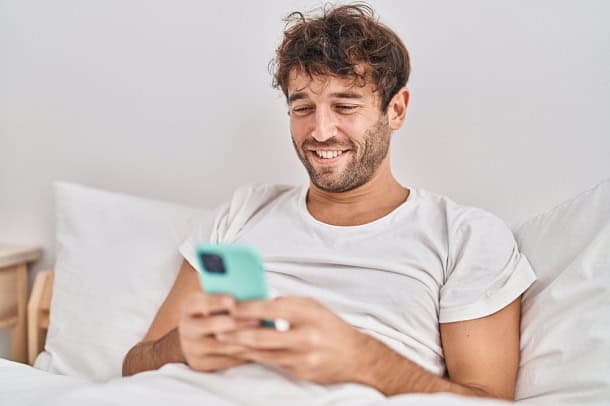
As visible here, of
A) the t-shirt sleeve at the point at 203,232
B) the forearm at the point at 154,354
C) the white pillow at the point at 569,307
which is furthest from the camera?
the t-shirt sleeve at the point at 203,232

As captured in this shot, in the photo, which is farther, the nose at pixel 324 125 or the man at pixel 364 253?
the nose at pixel 324 125

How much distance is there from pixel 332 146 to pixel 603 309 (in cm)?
52

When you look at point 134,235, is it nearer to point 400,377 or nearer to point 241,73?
point 241,73

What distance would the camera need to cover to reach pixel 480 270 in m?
1.17

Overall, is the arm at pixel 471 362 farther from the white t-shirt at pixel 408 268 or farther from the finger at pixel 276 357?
the finger at pixel 276 357

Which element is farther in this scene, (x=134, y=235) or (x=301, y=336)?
(x=134, y=235)

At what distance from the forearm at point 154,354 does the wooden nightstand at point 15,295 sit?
0.67 m

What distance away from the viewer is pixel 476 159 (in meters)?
1.49

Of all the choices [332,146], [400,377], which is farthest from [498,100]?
[400,377]

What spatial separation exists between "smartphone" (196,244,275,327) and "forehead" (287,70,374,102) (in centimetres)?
50

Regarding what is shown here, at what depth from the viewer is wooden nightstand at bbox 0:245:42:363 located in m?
1.82

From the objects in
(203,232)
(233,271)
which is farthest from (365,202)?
(233,271)

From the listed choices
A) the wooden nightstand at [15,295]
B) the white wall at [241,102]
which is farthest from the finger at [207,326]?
the wooden nightstand at [15,295]

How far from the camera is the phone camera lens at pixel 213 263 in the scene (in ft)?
2.77
